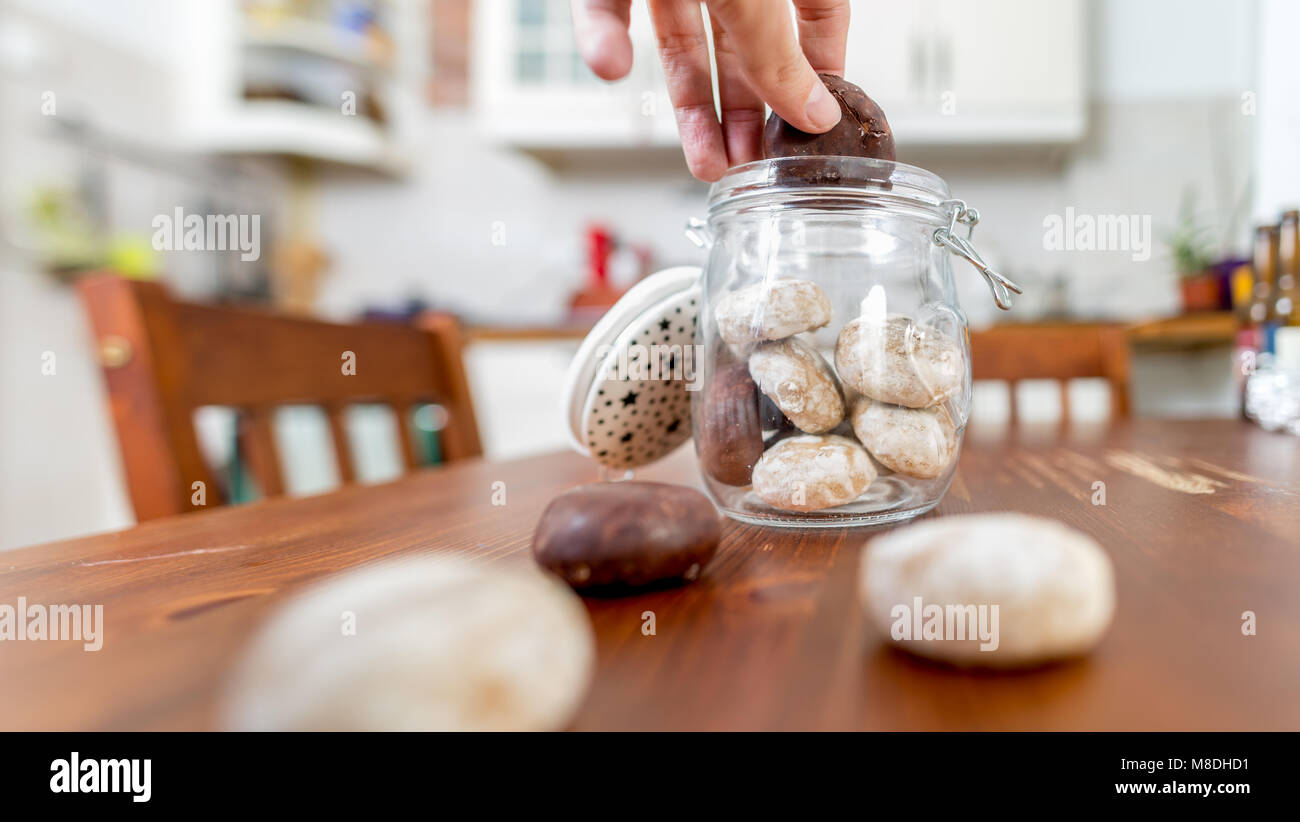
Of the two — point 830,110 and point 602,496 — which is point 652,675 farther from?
point 830,110

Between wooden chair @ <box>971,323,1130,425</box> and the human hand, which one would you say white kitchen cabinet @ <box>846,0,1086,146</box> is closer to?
wooden chair @ <box>971,323,1130,425</box>

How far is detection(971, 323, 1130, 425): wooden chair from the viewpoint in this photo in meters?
1.29

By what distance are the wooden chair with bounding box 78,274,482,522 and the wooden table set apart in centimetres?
12

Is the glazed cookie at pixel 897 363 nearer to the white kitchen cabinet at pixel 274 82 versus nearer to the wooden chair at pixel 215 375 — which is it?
the wooden chair at pixel 215 375

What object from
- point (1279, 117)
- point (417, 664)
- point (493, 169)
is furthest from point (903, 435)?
point (493, 169)

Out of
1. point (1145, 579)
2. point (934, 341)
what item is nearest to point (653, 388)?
point (934, 341)

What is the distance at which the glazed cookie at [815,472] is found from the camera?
38 centimetres

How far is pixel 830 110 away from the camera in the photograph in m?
0.40

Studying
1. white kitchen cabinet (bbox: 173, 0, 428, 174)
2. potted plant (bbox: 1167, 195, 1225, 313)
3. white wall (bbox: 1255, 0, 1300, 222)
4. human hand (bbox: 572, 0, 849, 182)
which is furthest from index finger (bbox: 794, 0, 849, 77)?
white kitchen cabinet (bbox: 173, 0, 428, 174)

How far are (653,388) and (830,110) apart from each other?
7.8 inches

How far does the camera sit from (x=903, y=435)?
1.26 ft

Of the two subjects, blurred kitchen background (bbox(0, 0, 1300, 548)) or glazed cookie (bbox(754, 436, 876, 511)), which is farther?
blurred kitchen background (bbox(0, 0, 1300, 548))

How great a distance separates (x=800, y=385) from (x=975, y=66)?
2442 mm

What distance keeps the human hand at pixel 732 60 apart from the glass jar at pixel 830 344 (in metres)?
0.04
